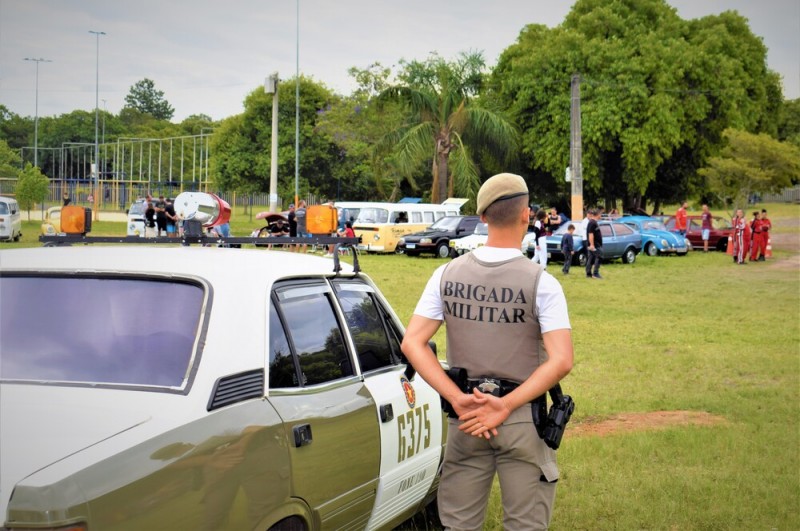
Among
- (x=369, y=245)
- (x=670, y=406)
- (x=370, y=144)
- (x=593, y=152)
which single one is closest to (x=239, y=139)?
(x=370, y=144)

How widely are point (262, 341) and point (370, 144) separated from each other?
5721 cm

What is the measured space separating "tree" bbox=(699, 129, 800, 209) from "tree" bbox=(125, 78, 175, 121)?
117699mm

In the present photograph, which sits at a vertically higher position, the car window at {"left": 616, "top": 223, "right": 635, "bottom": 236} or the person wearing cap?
the car window at {"left": 616, "top": 223, "right": 635, "bottom": 236}

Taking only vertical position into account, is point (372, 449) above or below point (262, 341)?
below

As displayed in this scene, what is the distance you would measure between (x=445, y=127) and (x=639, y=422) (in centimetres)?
3972

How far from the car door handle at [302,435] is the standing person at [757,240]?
1294 inches

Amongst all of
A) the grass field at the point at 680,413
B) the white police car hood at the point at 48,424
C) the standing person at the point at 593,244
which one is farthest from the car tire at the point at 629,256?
the white police car hood at the point at 48,424

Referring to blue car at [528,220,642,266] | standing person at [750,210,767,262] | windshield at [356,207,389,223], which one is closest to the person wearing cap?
blue car at [528,220,642,266]

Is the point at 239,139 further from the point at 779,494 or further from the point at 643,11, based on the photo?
the point at 779,494

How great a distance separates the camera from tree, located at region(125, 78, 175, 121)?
15462 centimetres

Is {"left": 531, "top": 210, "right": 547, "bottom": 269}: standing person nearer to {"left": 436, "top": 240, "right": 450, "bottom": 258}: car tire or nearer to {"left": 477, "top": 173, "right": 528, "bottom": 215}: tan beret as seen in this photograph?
{"left": 436, "top": 240, "right": 450, "bottom": 258}: car tire

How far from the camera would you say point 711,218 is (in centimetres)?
4056

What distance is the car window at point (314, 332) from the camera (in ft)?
13.9

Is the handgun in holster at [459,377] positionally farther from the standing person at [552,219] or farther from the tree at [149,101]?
the tree at [149,101]
